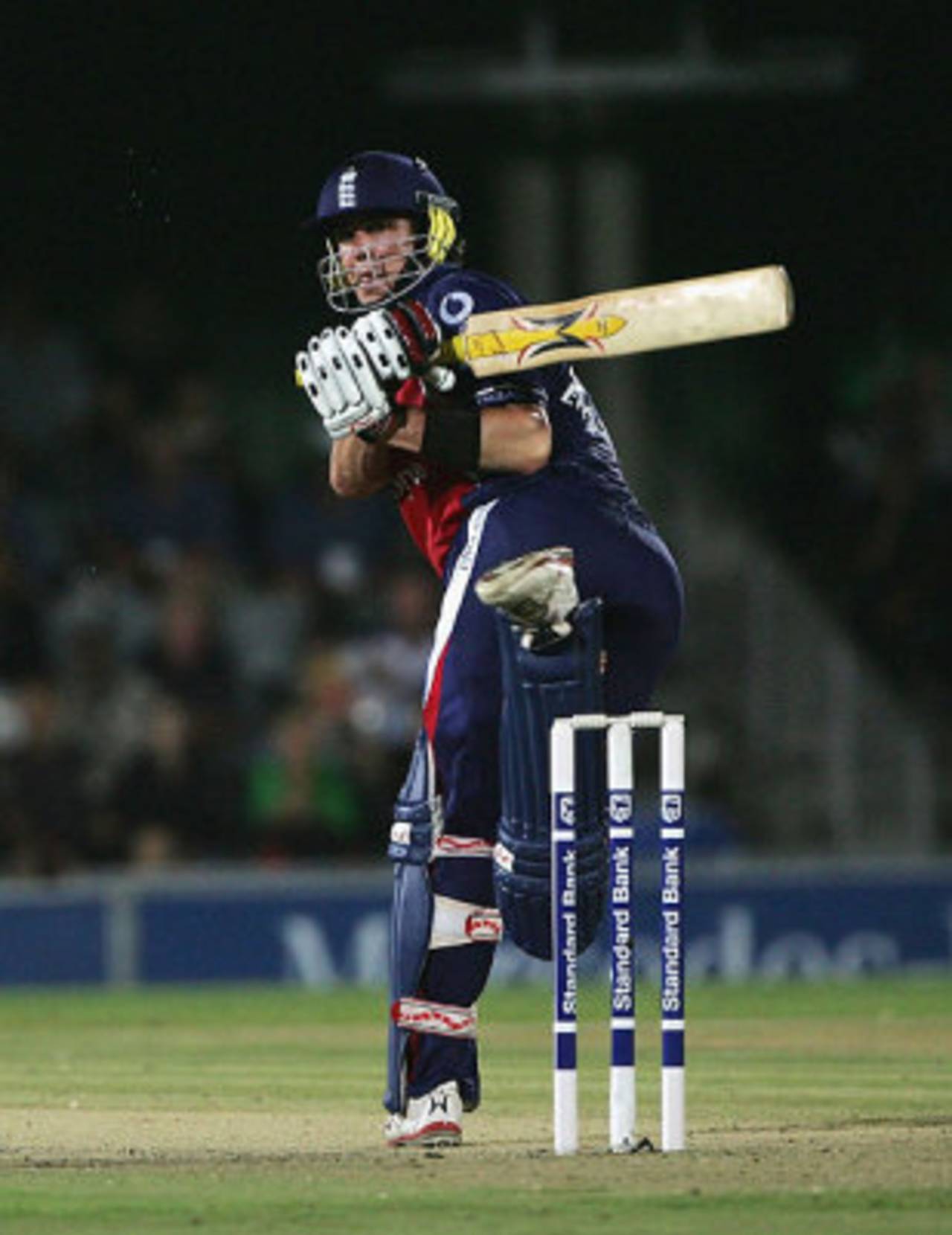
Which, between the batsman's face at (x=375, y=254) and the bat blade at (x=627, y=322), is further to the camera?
the batsman's face at (x=375, y=254)

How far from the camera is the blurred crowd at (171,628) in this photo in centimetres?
1559

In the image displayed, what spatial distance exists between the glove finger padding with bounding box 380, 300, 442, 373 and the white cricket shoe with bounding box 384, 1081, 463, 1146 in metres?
1.43

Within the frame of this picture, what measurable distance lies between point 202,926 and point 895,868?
3124mm

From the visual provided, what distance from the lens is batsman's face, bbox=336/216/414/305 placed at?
7230 millimetres

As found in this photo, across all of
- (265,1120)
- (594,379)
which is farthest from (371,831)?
(265,1120)

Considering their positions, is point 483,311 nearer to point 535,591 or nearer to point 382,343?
point 382,343

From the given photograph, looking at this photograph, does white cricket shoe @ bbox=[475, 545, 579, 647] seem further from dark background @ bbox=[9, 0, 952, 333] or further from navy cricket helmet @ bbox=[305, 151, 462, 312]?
dark background @ bbox=[9, 0, 952, 333]

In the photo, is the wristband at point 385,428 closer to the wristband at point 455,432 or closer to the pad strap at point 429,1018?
the wristband at point 455,432

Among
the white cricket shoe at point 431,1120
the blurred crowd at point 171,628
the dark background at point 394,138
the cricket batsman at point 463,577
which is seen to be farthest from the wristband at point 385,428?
the dark background at point 394,138

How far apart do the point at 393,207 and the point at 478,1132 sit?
6.29 feet

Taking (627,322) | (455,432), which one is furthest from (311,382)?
(627,322)

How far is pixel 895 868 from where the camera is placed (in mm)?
15859

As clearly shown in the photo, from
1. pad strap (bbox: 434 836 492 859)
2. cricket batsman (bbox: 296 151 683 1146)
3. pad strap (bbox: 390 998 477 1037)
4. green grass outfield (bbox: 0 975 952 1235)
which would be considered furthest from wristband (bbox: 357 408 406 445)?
green grass outfield (bbox: 0 975 952 1235)

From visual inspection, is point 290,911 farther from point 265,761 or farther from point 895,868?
point 895,868
